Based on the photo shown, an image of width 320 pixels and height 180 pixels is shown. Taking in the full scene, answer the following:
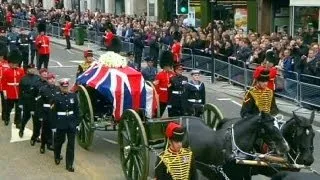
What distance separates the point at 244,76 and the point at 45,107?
895 cm

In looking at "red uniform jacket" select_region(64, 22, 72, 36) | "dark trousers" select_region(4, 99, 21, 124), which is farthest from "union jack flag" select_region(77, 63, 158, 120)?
"red uniform jacket" select_region(64, 22, 72, 36)

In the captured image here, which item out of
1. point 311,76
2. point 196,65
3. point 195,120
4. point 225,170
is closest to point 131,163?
point 195,120

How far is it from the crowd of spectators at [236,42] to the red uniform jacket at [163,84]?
5014 mm

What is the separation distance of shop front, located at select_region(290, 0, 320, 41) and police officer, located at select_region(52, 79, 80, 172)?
1568 cm

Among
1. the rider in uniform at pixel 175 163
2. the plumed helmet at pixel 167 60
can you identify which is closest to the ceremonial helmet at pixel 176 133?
the rider in uniform at pixel 175 163

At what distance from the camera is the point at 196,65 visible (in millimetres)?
24344

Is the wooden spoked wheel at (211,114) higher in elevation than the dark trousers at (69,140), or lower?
higher

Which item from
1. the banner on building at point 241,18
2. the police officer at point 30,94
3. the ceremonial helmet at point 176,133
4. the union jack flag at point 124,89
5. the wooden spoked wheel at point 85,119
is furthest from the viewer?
the banner on building at point 241,18

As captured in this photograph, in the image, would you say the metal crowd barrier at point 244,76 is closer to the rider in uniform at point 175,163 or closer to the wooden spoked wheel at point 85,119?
the wooden spoked wheel at point 85,119

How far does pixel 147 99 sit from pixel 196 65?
39.7 feet

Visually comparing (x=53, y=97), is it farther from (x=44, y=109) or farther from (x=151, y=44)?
(x=151, y=44)

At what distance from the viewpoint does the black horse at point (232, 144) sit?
26.8 ft

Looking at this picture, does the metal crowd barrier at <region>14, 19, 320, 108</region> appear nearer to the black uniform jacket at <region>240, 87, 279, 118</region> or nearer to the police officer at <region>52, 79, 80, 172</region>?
the black uniform jacket at <region>240, 87, 279, 118</region>

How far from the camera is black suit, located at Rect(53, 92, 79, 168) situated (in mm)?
11531
